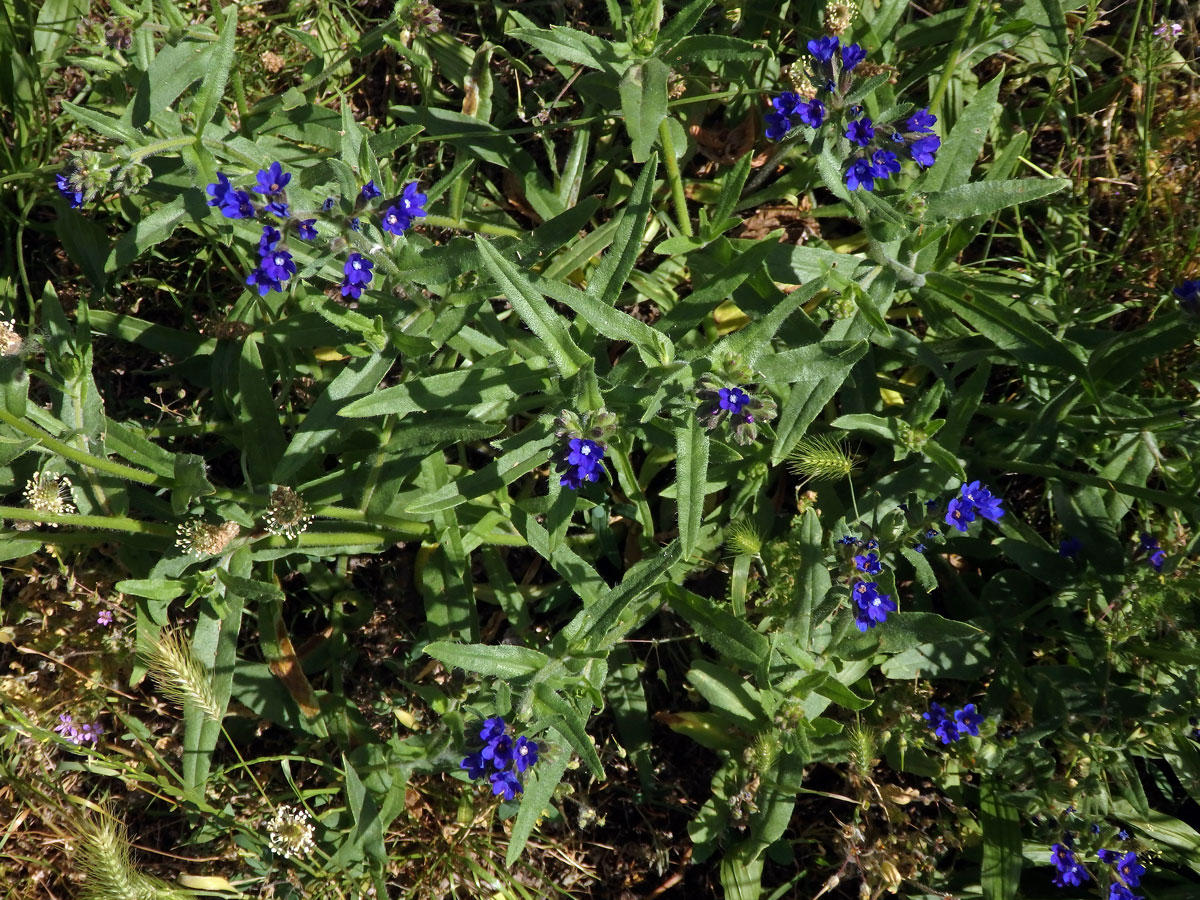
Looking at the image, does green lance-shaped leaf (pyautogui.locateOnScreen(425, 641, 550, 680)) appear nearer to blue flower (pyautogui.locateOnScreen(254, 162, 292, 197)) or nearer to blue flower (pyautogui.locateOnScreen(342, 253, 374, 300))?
blue flower (pyautogui.locateOnScreen(342, 253, 374, 300))

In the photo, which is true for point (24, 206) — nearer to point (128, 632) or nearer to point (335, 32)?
point (335, 32)

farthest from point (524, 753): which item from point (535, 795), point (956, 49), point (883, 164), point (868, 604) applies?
point (956, 49)

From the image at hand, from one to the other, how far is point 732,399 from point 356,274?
5.90ft

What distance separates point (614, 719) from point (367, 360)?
2.91m

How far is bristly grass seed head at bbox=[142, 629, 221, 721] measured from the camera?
4.83m

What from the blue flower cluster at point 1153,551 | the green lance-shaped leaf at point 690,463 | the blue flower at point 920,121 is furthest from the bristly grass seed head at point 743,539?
the blue flower at point 920,121

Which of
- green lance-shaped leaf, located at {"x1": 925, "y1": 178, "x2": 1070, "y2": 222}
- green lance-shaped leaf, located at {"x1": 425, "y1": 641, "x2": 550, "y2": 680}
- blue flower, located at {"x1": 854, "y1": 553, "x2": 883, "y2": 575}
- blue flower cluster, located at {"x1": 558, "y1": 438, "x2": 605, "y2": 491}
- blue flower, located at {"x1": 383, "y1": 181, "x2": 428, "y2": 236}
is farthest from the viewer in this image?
green lance-shaped leaf, located at {"x1": 925, "y1": 178, "x2": 1070, "y2": 222}

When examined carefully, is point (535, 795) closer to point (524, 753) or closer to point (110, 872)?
point (524, 753)

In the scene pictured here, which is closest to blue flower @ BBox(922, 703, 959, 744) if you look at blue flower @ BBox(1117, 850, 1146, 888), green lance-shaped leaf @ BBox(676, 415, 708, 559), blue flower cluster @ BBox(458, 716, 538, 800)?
blue flower @ BBox(1117, 850, 1146, 888)

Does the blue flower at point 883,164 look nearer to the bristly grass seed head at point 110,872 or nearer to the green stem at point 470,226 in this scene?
the green stem at point 470,226

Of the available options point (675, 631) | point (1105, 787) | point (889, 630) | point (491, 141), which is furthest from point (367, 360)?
point (1105, 787)

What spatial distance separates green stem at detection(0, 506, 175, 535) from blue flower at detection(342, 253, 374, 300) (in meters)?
1.73

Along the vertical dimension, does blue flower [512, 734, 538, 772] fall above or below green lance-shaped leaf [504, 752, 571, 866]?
above

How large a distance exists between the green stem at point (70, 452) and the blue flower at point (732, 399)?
2.97m
